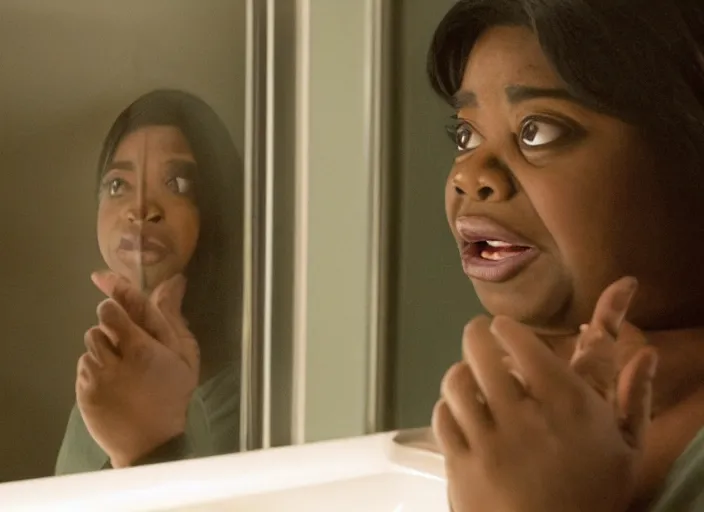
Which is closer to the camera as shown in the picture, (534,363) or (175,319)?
(534,363)

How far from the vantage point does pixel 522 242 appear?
869mm

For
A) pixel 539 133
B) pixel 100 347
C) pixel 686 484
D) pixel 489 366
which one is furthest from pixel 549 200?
pixel 100 347

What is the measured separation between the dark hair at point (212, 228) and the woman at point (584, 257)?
1.11ft

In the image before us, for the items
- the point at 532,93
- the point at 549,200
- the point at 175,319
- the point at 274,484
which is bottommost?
the point at 274,484

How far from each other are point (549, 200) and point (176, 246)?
475 millimetres

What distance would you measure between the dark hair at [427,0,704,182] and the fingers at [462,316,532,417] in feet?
0.85

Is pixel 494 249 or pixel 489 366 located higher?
pixel 494 249

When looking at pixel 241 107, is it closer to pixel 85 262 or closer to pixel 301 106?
pixel 301 106

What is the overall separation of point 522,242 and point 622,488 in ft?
0.85

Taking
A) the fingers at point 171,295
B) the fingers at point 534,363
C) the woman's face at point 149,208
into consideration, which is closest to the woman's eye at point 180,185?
the woman's face at point 149,208

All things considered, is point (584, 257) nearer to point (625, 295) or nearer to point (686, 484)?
point (625, 295)

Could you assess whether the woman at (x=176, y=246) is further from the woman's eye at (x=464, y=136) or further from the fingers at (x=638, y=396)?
the fingers at (x=638, y=396)

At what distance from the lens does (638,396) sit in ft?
2.50

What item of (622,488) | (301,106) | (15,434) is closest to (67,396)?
(15,434)
